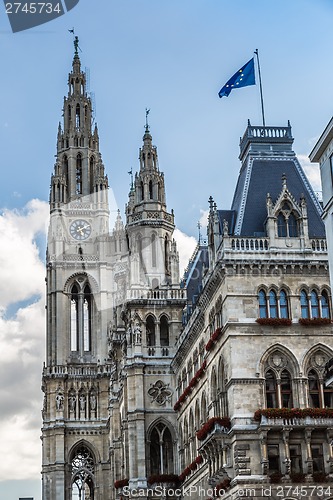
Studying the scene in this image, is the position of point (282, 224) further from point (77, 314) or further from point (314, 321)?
point (77, 314)

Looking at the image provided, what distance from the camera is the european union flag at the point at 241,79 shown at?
65.1m

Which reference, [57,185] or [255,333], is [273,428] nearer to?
[255,333]

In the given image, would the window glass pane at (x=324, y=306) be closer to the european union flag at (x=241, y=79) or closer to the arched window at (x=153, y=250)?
the european union flag at (x=241, y=79)

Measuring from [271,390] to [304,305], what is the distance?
5463 millimetres

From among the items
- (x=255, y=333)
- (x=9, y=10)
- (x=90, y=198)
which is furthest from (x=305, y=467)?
(x=90, y=198)

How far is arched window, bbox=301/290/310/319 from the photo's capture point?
60400 millimetres

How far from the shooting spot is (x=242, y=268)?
198 feet

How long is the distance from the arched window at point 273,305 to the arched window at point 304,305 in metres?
1.59

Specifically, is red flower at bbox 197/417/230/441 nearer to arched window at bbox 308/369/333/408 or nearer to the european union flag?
arched window at bbox 308/369/333/408

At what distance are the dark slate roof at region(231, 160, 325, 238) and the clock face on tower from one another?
55082 mm

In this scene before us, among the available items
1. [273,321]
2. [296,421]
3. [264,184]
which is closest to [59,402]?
[264,184]

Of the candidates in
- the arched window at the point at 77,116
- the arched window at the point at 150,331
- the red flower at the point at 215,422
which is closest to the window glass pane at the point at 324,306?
the red flower at the point at 215,422

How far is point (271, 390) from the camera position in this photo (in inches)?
2322

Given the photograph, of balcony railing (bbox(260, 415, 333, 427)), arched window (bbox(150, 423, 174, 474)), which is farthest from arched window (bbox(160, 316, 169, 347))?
balcony railing (bbox(260, 415, 333, 427))
